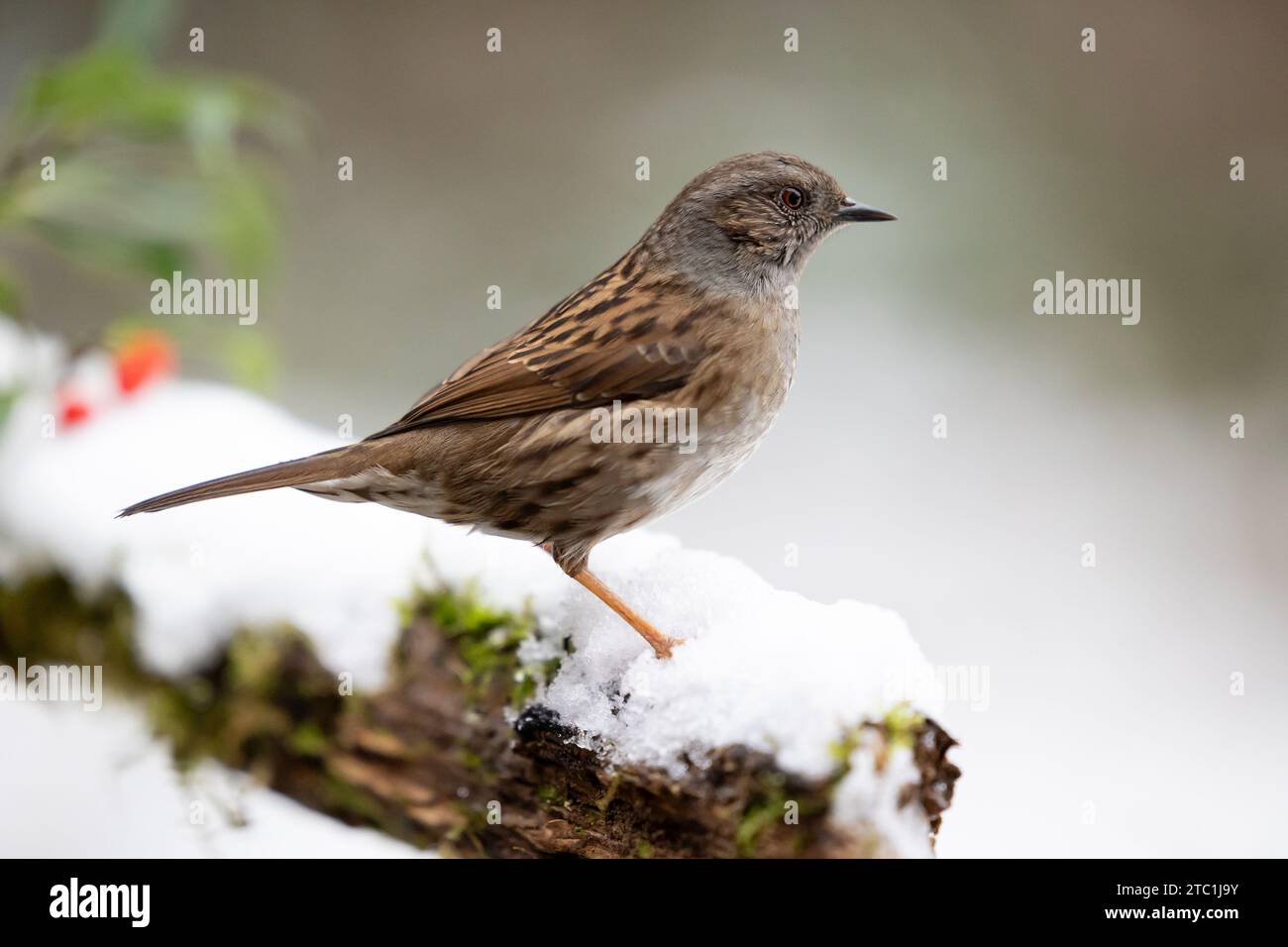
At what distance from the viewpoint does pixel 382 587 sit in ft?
9.87

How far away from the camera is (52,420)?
3924 mm

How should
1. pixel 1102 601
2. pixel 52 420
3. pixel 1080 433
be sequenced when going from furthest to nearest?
1. pixel 1080 433
2. pixel 1102 601
3. pixel 52 420

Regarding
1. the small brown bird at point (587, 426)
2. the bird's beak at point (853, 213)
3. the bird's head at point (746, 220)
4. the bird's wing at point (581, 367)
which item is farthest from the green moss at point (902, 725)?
the bird's beak at point (853, 213)

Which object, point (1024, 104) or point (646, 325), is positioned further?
point (1024, 104)

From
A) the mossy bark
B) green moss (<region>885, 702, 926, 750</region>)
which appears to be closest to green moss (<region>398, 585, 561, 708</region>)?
the mossy bark

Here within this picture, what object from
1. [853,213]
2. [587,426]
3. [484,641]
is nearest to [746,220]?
[853,213]

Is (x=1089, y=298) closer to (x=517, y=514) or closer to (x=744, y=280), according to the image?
(x=744, y=280)

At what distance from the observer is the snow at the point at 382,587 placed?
2285 millimetres

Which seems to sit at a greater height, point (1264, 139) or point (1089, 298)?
point (1264, 139)

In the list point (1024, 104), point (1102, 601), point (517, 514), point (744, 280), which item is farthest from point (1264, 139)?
point (517, 514)

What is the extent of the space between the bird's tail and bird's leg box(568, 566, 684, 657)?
2.05 ft

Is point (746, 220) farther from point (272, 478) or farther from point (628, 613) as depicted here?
point (272, 478)
